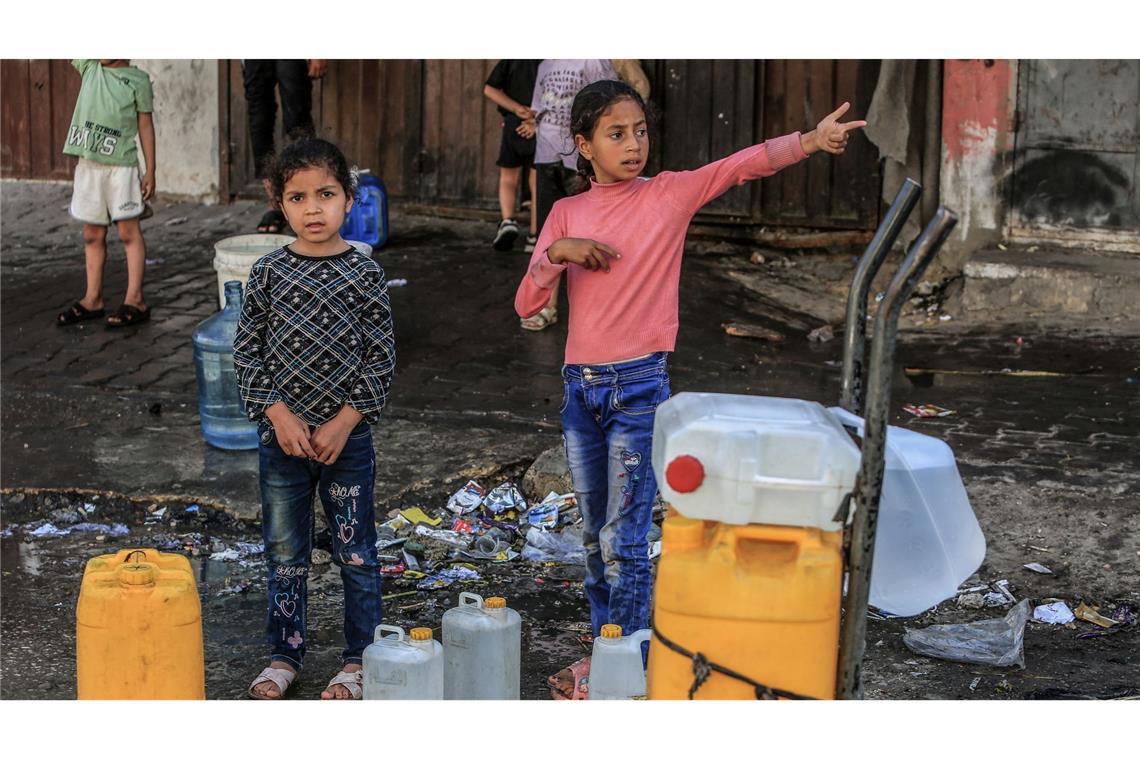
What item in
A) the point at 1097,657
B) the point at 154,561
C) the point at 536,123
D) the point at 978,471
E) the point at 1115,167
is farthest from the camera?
the point at 1115,167

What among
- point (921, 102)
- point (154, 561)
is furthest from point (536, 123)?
point (154, 561)

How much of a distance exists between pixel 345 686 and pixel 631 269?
1.36m

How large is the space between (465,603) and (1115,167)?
6.32 m

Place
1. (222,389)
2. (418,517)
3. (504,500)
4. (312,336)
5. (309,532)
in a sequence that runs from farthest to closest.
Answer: (222,389)
(504,500)
(418,517)
(309,532)
(312,336)

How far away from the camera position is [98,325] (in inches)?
322

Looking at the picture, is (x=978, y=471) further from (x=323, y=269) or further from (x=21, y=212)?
(x=21, y=212)

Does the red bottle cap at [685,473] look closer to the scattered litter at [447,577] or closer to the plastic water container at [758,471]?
the plastic water container at [758,471]

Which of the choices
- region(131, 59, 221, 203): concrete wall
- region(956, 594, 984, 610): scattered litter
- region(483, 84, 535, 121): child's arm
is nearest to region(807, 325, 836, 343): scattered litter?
region(483, 84, 535, 121): child's arm

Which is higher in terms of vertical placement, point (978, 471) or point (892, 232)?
point (892, 232)

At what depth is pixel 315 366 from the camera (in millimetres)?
3830

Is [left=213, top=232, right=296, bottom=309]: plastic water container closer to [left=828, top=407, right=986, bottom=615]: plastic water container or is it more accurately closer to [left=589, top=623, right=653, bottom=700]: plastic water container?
[left=589, top=623, right=653, bottom=700]: plastic water container

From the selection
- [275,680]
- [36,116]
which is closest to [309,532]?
[275,680]

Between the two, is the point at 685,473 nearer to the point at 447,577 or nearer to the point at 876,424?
the point at 876,424

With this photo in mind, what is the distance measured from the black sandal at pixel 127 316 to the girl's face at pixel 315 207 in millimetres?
4542
